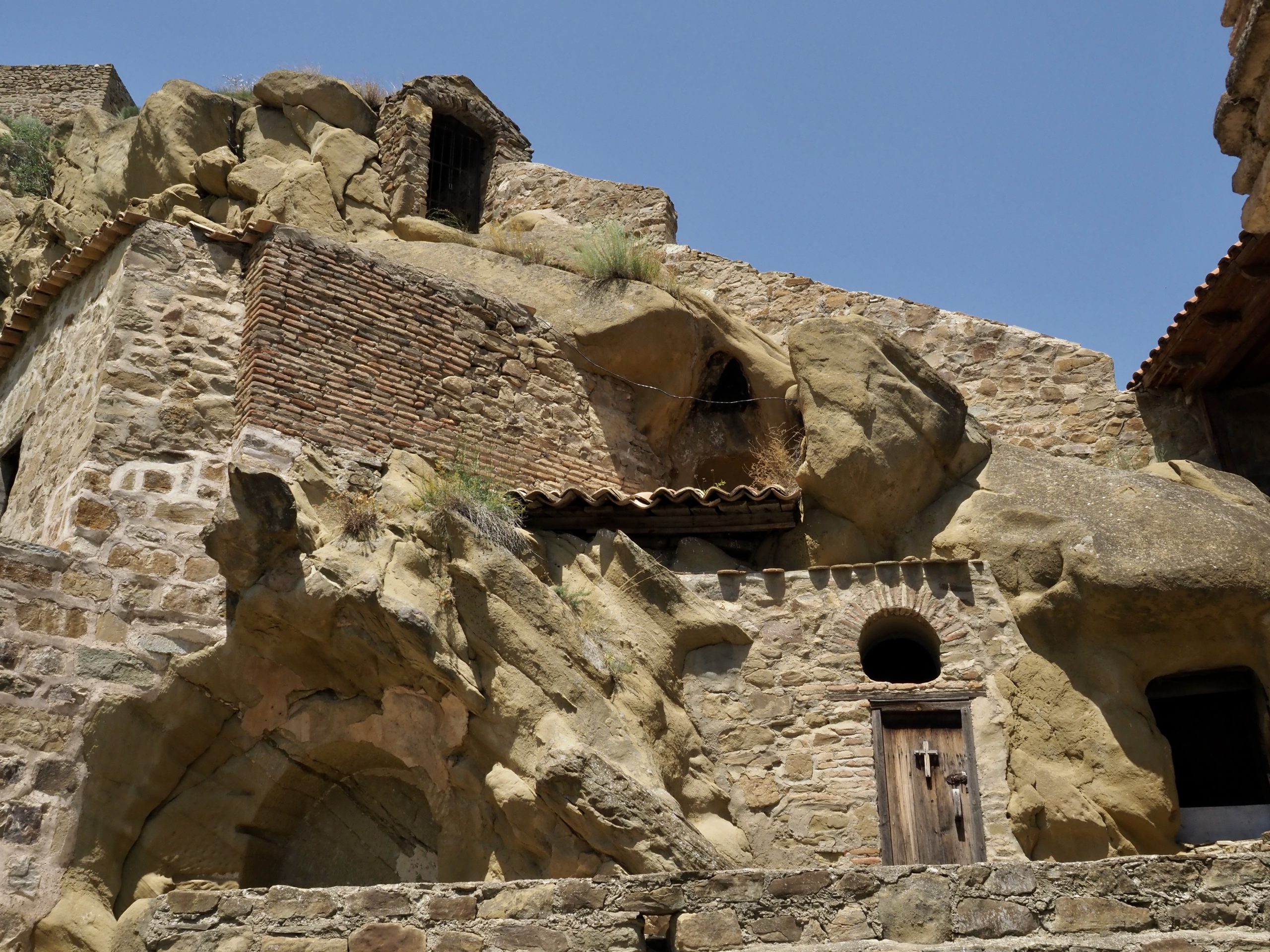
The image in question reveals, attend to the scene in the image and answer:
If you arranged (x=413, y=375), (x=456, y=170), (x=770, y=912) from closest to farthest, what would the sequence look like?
(x=770, y=912) → (x=413, y=375) → (x=456, y=170)

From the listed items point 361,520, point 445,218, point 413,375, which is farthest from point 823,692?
point 445,218

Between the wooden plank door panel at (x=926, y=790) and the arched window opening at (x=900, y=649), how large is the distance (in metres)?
0.51

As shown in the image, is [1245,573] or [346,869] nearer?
[346,869]

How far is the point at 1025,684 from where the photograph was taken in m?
10.3

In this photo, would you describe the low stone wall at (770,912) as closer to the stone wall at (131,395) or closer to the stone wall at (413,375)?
the stone wall at (131,395)

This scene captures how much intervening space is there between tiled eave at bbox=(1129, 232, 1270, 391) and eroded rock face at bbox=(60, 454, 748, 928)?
670cm

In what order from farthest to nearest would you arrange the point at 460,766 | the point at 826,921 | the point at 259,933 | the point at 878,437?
the point at 878,437, the point at 460,766, the point at 259,933, the point at 826,921

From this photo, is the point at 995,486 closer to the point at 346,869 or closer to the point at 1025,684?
the point at 1025,684

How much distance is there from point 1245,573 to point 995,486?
216cm

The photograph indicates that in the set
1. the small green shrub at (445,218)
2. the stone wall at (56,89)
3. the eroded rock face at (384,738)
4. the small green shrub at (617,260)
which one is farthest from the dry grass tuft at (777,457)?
the stone wall at (56,89)

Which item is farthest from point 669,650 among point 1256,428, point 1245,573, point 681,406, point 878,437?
point 1256,428

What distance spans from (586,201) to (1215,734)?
9.75m

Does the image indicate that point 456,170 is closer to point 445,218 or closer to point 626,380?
point 445,218

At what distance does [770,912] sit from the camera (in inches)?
227
